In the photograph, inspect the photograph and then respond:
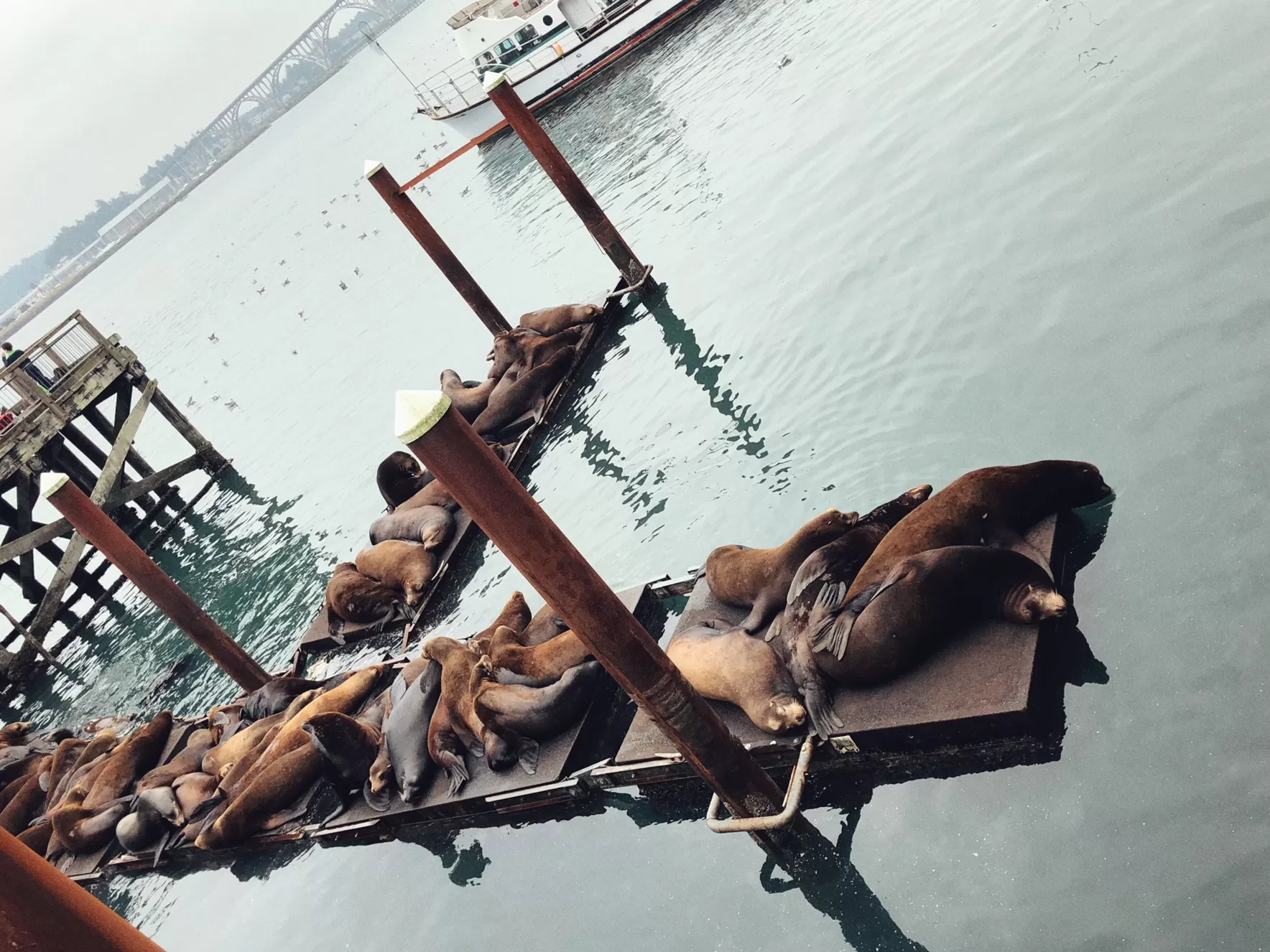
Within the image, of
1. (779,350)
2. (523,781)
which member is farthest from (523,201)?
(523,781)

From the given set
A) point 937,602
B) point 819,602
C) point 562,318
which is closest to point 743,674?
point 819,602

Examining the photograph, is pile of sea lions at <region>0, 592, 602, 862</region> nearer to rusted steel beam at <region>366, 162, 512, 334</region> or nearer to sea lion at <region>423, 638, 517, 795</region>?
sea lion at <region>423, 638, 517, 795</region>

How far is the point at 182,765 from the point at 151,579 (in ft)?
6.36

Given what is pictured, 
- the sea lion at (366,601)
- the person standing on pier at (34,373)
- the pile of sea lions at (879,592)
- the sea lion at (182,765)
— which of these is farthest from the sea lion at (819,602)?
the person standing on pier at (34,373)

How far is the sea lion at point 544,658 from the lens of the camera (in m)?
6.99

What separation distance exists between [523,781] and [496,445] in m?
6.10

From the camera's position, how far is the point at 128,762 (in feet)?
33.2

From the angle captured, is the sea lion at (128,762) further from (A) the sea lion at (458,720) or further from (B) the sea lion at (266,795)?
(A) the sea lion at (458,720)

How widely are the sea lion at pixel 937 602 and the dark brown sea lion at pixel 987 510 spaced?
24 centimetres

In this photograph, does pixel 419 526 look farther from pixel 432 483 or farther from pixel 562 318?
pixel 562 318

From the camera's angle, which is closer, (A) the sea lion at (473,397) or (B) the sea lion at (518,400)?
(B) the sea lion at (518,400)

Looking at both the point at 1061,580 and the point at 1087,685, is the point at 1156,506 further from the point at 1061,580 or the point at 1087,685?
the point at 1087,685

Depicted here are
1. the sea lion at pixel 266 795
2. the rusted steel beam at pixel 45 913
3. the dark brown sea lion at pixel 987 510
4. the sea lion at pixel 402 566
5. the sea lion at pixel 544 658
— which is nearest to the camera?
the rusted steel beam at pixel 45 913

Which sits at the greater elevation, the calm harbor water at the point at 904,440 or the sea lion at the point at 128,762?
the sea lion at the point at 128,762
